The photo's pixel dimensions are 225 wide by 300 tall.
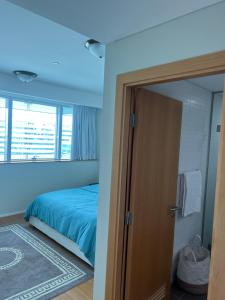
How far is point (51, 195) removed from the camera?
3.71 meters

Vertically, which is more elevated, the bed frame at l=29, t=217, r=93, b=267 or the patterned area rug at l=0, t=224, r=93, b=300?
the bed frame at l=29, t=217, r=93, b=267

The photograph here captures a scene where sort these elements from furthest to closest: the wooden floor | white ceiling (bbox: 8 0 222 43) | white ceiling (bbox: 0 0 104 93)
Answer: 1. the wooden floor
2. white ceiling (bbox: 0 0 104 93)
3. white ceiling (bbox: 8 0 222 43)

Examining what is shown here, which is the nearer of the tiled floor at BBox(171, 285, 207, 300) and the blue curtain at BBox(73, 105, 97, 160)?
the tiled floor at BBox(171, 285, 207, 300)

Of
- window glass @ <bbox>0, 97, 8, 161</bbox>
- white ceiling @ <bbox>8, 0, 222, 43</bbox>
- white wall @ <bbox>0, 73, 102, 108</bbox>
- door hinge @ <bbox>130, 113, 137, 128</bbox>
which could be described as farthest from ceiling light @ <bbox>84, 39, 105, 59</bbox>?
window glass @ <bbox>0, 97, 8, 161</bbox>

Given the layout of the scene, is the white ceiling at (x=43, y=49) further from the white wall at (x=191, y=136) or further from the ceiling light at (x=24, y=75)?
the white wall at (x=191, y=136)

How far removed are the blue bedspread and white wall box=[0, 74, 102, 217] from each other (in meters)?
0.79

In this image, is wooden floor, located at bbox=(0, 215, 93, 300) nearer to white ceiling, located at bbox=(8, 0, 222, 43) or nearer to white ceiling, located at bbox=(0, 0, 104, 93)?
white ceiling, located at bbox=(8, 0, 222, 43)

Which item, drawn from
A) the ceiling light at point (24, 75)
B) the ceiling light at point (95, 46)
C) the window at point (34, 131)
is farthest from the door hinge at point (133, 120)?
the window at point (34, 131)

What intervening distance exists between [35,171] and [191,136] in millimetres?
3229

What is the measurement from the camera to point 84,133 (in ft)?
17.7

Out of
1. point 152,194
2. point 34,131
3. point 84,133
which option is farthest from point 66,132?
point 152,194

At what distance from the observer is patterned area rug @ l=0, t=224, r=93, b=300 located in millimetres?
2309

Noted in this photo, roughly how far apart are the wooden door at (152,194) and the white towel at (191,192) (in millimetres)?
177

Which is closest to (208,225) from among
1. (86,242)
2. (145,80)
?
(86,242)
